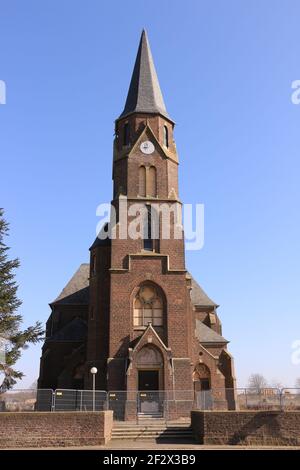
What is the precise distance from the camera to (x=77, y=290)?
146 ft

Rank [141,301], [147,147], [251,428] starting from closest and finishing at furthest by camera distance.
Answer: [251,428]
[141,301]
[147,147]

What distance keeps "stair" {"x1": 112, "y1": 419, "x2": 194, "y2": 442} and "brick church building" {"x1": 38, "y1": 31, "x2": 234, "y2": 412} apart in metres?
4.42

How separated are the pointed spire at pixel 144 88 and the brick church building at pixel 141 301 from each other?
0.27ft

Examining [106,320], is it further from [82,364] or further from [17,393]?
[17,393]

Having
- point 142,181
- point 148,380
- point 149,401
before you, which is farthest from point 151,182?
point 149,401

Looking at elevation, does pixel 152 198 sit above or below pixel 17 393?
above

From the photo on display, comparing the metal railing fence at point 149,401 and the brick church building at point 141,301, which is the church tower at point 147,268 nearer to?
the brick church building at point 141,301

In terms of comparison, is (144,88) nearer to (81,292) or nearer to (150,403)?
(81,292)

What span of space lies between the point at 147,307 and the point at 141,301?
0.56 metres

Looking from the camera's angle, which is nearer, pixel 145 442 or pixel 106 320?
pixel 145 442

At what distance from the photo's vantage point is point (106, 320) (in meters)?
31.3
